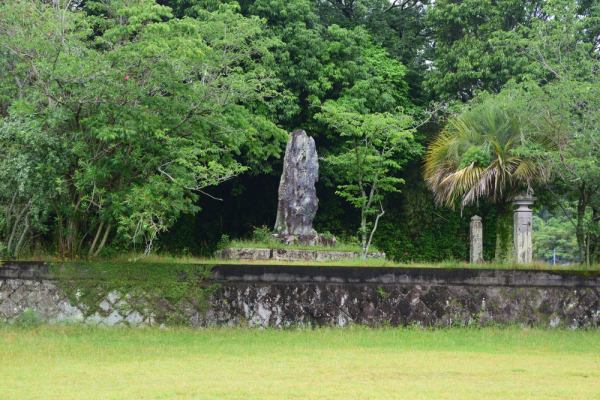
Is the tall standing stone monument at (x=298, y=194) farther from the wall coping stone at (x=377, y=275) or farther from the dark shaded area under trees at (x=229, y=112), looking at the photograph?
the wall coping stone at (x=377, y=275)

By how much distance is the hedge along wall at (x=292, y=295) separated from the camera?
39.2ft

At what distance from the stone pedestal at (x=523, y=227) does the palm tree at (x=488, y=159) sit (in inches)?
11.2

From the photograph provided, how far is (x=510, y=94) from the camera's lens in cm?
1755

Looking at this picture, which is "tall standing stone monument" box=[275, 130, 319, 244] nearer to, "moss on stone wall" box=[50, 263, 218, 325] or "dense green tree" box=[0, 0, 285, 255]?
"dense green tree" box=[0, 0, 285, 255]

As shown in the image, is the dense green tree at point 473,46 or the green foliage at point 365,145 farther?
the dense green tree at point 473,46

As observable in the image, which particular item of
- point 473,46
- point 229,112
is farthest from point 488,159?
point 473,46

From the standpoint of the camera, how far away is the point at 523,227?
1756cm

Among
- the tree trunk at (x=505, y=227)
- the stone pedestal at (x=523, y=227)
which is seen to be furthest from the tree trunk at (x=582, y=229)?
the tree trunk at (x=505, y=227)

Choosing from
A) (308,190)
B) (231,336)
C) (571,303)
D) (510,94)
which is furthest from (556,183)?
(231,336)

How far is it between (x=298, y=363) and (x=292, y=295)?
3307 millimetres

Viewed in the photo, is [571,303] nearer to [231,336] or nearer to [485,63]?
[231,336]

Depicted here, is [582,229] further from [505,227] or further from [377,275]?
[505,227]

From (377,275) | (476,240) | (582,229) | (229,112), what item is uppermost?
(229,112)

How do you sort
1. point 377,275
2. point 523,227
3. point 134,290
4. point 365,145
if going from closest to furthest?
point 134,290
point 377,275
point 523,227
point 365,145
